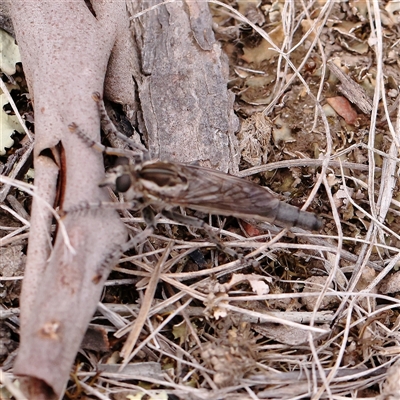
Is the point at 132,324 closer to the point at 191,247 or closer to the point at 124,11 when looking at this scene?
the point at 191,247

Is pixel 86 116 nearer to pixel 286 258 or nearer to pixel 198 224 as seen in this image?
pixel 198 224

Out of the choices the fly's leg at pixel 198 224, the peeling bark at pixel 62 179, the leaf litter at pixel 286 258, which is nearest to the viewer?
the peeling bark at pixel 62 179

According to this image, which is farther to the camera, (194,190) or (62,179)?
(194,190)

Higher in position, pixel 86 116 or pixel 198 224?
pixel 86 116

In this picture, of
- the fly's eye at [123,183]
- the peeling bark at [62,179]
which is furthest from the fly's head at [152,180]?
the peeling bark at [62,179]

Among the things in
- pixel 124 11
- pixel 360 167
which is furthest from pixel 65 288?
pixel 360 167

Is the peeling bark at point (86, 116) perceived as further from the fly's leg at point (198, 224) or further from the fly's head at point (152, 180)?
the fly's leg at point (198, 224)

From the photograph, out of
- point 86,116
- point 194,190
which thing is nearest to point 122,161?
point 86,116
